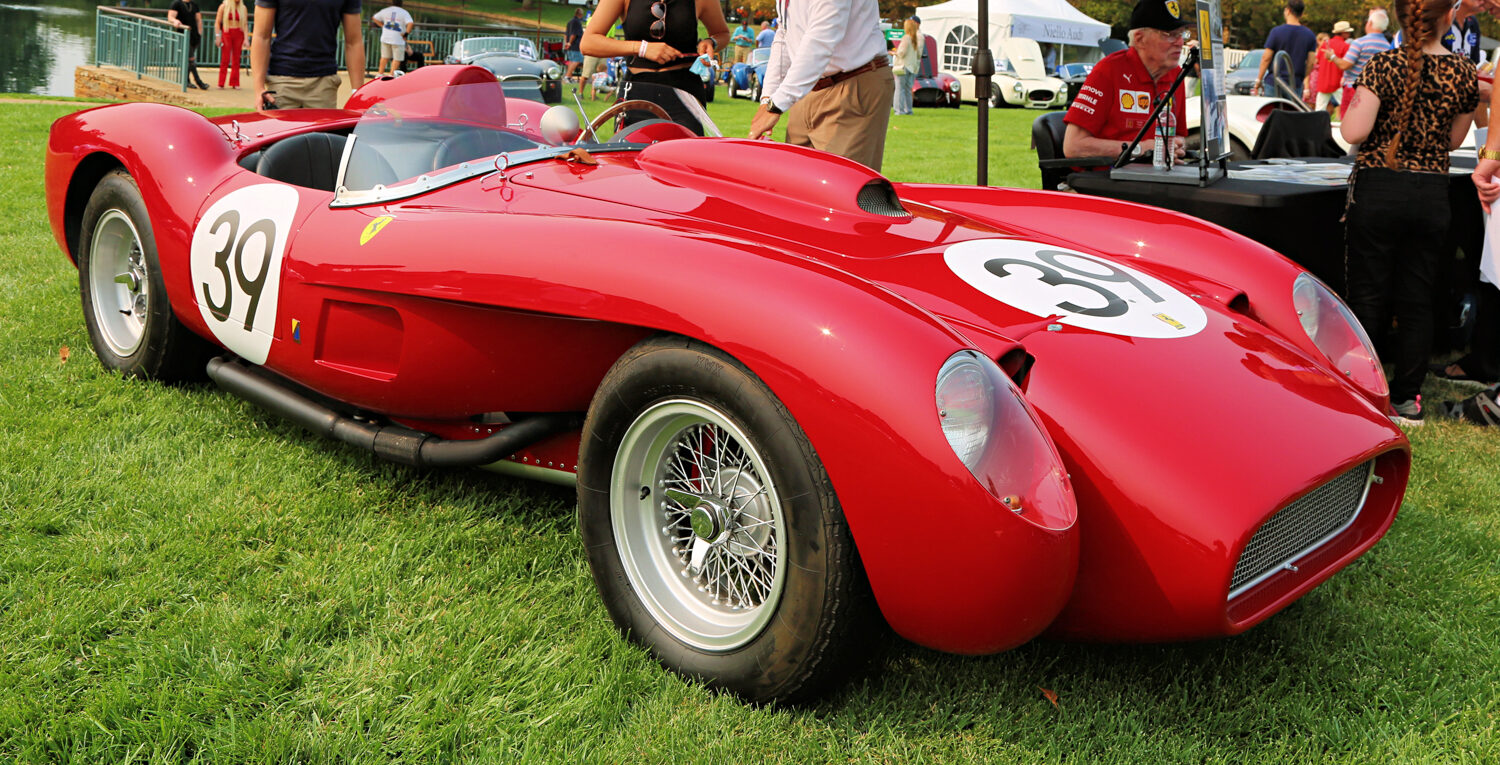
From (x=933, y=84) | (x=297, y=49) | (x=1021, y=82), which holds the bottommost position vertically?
(x=297, y=49)

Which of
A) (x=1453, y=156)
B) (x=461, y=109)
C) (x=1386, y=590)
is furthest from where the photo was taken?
(x=1453, y=156)

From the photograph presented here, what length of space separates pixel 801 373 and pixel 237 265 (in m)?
1.98

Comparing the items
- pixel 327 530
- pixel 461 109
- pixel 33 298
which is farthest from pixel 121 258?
pixel 327 530

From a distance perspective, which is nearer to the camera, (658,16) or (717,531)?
(717,531)

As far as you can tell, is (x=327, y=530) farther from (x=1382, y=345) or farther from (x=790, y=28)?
(x=1382, y=345)

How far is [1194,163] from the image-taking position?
5.18m

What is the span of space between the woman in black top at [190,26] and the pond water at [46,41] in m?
2.21

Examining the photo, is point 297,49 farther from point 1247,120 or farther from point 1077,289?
point 1247,120

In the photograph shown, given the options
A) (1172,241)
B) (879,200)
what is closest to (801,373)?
(879,200)

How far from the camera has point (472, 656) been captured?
221 centimetres

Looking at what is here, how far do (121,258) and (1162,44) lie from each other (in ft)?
14.6

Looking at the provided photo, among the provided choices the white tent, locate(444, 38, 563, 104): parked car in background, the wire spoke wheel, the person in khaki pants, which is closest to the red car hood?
the wire spoke wheel

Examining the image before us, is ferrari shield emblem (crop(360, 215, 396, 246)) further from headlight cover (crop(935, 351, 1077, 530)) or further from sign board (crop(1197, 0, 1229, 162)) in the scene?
sign board (crop(1197, 0, 1229, 162))

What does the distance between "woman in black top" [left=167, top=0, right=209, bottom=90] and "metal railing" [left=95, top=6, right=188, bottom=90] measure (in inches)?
5.1
